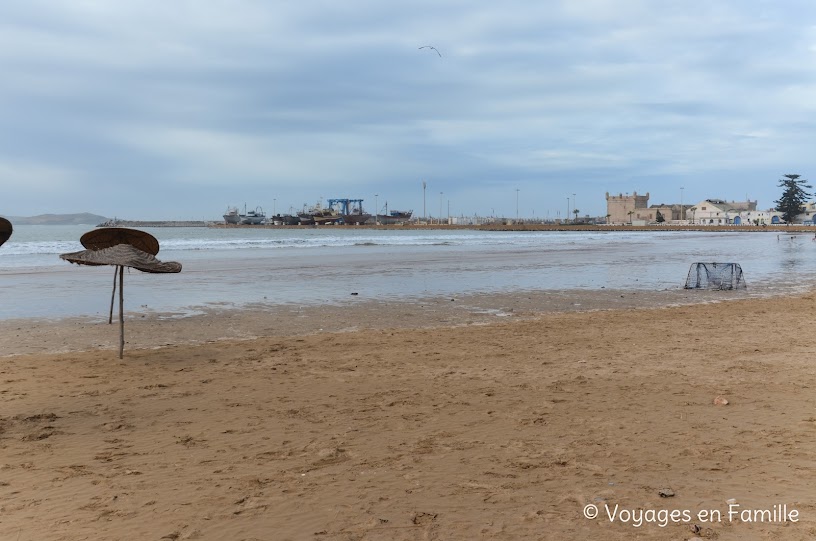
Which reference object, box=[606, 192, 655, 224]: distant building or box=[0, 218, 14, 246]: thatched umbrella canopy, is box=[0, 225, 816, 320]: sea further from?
box=[606, 192, 655, 224]: distant building

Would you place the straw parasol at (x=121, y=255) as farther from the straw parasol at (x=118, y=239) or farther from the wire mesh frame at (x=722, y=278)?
the wire mesh frame at (x=722, y=278)

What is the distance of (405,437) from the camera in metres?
5.30

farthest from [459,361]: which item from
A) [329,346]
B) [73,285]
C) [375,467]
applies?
[73,285]

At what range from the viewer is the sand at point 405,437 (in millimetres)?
3844

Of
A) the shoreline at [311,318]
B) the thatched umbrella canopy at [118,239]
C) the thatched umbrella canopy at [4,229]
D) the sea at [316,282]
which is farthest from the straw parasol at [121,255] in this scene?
the sea at [316,282]

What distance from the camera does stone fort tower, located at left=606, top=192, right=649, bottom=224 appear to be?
164 meters

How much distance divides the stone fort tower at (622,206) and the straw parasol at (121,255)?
166m

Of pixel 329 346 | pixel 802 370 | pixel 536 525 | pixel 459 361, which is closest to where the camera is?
pixel 536 525

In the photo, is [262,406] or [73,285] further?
[73,285]

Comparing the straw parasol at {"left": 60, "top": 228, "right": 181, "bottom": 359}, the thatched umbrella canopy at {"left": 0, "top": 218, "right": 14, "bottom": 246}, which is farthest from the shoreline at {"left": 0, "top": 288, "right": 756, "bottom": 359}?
the thatched umbrella canopy at {"left": 0, "top": 218, "right": 14, "bottom": 246}

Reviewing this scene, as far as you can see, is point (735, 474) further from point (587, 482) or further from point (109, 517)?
point (109, 517)

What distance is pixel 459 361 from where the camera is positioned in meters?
8.38

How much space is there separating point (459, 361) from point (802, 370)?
13.6 ft

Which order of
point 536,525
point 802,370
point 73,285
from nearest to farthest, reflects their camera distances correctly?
point 536,525
point 802,370
point 73,285
